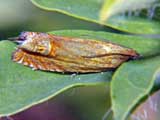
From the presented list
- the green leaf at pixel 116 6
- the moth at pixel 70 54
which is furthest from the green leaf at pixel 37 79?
the green leaf at pixel 116 6

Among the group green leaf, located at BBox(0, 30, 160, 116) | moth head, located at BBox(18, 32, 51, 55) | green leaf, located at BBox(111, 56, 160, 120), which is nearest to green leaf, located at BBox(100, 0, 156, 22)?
green leaf, located at BBox(111, 56, 160, 120)

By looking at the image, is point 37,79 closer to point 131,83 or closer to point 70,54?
point 70,54

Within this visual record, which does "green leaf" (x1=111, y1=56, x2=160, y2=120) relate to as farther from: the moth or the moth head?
the moth head

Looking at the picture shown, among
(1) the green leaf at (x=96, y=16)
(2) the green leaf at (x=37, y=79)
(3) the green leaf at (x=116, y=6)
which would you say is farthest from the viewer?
(1) the green leaf at (x=96, y=16)

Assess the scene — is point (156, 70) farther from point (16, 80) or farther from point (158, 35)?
point (16, 80)

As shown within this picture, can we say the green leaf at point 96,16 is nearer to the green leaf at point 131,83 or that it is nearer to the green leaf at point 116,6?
the green leaf at point 131,83
